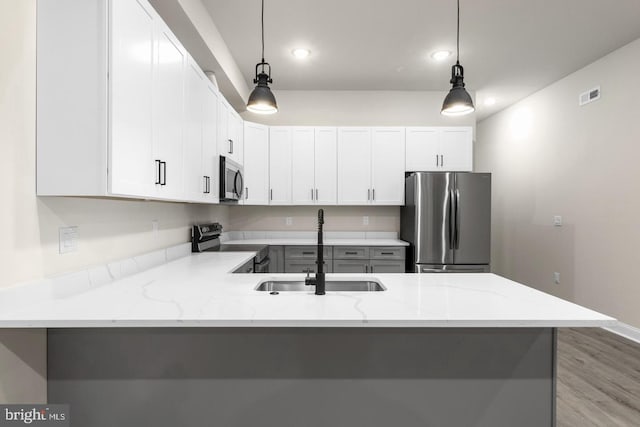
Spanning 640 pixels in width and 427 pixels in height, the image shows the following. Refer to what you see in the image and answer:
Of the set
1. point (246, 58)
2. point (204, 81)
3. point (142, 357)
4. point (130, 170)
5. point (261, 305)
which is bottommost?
point (142, 357)

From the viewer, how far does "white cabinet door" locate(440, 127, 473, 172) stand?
421 centimetres

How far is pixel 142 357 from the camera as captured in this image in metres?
1.42

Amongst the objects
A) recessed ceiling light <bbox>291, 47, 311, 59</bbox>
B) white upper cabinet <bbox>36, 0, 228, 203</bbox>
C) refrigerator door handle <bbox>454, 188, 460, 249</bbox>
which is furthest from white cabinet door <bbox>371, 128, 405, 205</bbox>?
white upper cabinet <bbox>36, 0, 228, 203</bbox>

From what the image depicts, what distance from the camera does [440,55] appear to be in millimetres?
3564

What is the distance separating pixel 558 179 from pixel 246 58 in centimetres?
394

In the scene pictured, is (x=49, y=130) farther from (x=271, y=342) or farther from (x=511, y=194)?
(x=511, y=194)

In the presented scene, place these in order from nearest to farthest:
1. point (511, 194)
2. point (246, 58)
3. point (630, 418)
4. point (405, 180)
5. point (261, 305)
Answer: point (261, 305) → point (630, 418) → point (246, 58) → point (405, 180) → point (511, 194)

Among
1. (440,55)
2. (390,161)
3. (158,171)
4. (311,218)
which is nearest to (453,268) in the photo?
(390,161)

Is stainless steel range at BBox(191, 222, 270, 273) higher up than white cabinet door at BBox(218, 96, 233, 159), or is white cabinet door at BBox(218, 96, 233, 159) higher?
white cabinet door at BBox(218, 96, 233, 159)

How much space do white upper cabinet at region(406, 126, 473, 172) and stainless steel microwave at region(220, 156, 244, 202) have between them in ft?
6.85

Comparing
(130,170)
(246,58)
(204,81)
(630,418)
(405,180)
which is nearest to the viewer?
(130,170)

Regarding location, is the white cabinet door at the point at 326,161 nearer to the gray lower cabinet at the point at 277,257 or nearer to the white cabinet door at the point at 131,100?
the gray lower cabinet at the point at 277,257

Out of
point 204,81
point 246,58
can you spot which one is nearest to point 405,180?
point 246,58

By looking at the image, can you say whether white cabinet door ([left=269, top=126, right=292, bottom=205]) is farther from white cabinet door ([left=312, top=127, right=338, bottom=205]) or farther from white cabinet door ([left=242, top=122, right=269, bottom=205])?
white cabinet door ([left=312, top=127, right=338, bottom=205])
